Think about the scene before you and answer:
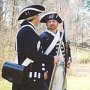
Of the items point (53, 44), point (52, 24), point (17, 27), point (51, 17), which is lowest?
point (17, 27)

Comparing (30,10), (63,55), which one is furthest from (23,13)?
(63,55)

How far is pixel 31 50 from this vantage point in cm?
500

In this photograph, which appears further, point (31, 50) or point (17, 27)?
point (17, 27)

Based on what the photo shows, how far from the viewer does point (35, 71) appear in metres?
5.17

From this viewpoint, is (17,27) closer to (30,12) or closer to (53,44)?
(53,44)

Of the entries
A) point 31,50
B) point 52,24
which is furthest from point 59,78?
point 31,50

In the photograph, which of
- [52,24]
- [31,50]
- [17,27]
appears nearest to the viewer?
[31,50]

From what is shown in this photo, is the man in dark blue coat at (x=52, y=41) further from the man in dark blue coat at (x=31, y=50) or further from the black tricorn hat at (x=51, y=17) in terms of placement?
the man in dark blue coat at (x=31, y=50)

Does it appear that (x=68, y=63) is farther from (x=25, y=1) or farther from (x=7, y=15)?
(x=25, y=1)

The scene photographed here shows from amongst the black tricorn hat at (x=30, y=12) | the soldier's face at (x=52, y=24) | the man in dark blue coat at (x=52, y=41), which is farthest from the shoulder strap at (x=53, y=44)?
the black tricorn hat at (x=30, y=12)

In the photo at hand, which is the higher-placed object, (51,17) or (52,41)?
(51,17)

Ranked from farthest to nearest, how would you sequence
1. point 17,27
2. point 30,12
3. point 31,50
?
point 17,27 → point 30,12 → point 31,50

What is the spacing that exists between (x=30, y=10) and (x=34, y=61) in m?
0.68

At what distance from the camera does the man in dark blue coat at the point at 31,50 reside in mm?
5008
